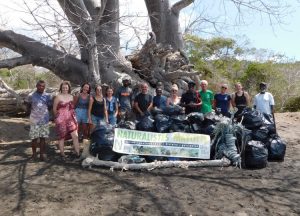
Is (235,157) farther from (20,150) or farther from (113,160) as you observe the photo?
(20,150)

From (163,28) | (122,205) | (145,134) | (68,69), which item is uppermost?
(163,28)

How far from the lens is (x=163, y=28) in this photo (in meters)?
12.1

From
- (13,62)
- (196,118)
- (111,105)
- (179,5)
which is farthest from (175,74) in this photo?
(13,62)

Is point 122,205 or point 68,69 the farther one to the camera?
point 68,69

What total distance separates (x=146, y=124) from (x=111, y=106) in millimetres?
780

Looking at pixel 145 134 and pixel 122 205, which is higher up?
pixel 145 134

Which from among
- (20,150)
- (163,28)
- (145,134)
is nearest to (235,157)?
(145,134)

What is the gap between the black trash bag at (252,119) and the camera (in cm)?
782

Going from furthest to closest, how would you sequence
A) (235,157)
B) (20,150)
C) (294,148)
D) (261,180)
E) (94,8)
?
(94,8) < (294,148) < (20,150) < (235,157) < (261,180)

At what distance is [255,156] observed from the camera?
23.1 feet

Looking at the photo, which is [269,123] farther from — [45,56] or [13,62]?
[13,62]

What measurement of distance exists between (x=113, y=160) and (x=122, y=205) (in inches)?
80.3

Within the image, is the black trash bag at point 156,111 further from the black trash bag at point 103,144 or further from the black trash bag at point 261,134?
the black trash bag at point 261,134

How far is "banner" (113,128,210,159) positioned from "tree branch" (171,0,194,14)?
5.08 metres
